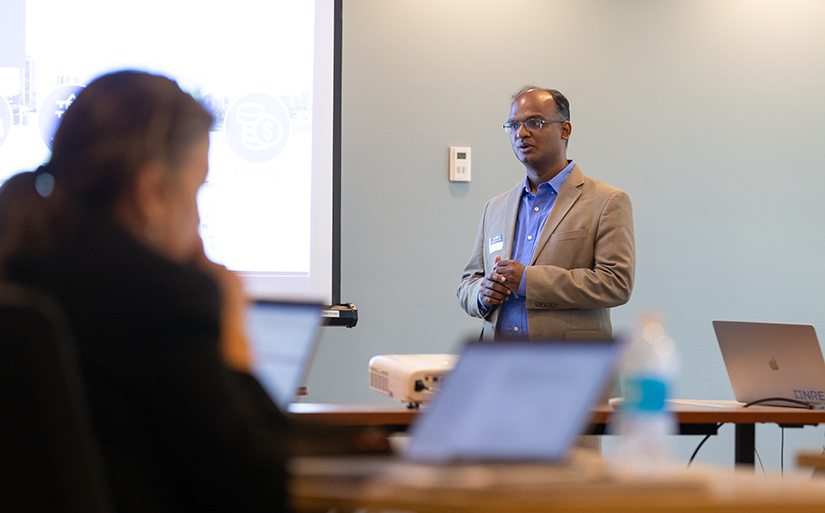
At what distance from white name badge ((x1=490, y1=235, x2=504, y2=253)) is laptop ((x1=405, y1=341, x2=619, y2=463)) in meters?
2.00

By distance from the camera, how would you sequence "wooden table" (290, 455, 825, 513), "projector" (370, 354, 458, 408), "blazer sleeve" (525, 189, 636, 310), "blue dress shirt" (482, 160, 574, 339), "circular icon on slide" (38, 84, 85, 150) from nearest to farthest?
"wooden table" (290, 455, 825, 513), "projector" (370, 354, 458, 408), "blazer sleeve" (525, 189, 636, 310), "blue dress shirt" (482, 160, 574, 339), "circular icon on slide" (38, 84, 85, 150)

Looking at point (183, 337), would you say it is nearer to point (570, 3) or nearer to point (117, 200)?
point (117, 200)

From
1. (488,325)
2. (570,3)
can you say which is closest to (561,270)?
(488,325)

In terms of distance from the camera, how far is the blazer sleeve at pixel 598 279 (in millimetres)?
2680

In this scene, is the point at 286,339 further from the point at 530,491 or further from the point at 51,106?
the point at 51,106

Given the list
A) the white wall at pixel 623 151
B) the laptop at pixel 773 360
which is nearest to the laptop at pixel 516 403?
the laptop at pixel 773 360

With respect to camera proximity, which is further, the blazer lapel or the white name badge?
the white name badge

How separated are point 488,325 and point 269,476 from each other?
2.16 m

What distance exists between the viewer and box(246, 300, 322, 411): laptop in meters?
1.36

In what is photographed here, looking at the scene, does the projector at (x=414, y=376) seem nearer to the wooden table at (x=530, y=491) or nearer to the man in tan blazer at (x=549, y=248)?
the man in tan blazer at (x=549, y=248)

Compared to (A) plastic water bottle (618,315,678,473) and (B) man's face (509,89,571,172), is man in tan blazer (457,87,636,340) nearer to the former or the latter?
(B) man's face (509,89,571,172)

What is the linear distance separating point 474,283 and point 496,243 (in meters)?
0.20

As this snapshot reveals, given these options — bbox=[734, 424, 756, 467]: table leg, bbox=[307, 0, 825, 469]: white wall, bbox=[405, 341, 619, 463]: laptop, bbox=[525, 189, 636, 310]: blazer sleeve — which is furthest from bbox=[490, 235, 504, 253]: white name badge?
bbox=[405, 341, 619, 463]: laptop

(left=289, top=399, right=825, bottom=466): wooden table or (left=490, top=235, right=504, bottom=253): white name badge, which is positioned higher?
(left=490, top=235, right=504, bottom=253): white name badge
